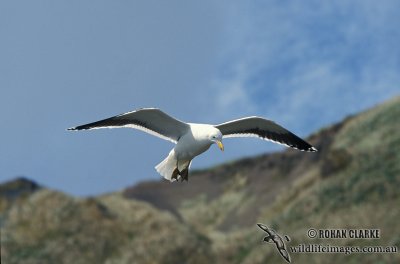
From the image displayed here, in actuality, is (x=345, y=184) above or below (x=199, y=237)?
above

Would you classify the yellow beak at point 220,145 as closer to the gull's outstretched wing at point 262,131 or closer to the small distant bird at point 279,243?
the gull's outstretched wing at point 262,131

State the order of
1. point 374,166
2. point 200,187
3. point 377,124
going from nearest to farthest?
point 374,166 → point 377,124 → point 200,187

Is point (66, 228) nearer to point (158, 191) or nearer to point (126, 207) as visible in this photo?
point (126, 207)

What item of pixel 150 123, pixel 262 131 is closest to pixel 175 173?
pixel 150 123

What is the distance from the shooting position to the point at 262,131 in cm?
1714

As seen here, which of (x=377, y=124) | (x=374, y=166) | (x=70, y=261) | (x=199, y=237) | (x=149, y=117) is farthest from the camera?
(x=377, y=124)

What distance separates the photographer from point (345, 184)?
98.4 ft

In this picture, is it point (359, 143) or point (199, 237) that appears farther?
point (359, 143)

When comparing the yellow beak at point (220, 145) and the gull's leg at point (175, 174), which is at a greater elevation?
the yellow beak at point (220, 145)

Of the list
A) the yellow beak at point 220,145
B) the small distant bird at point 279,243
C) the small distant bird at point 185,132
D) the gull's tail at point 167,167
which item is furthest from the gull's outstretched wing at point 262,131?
the small distant bird at point 279,243

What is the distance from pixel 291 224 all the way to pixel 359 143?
11.5 m

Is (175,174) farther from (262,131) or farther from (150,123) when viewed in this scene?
(262,131)

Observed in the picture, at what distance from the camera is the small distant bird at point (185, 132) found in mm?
15172

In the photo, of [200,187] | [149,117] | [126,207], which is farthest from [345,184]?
[200,187]
